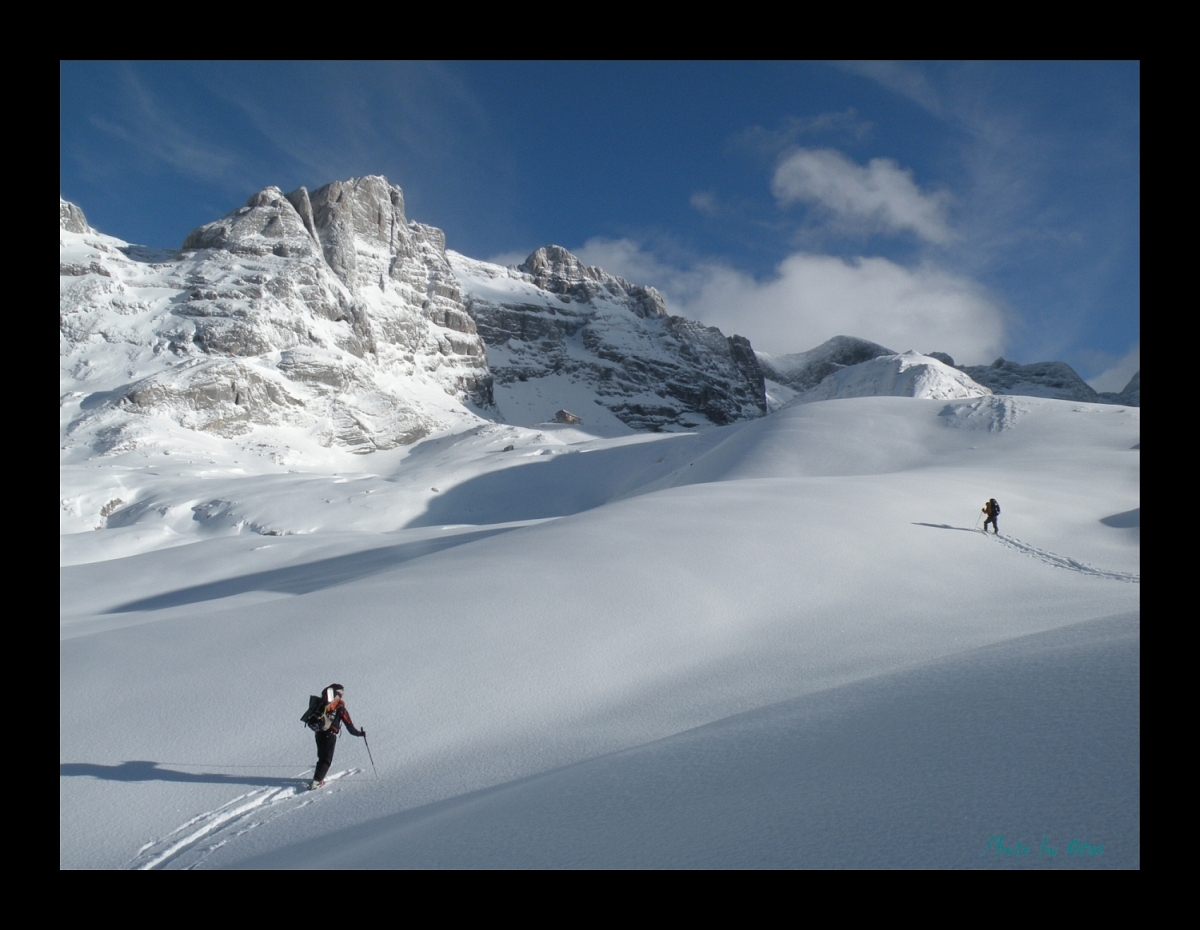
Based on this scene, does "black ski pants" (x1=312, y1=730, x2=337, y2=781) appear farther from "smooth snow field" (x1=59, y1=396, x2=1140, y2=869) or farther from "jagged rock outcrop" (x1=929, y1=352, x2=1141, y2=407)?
"jagged rock outcrop" (x1=929, y1=352, x2=1141, y2=407)

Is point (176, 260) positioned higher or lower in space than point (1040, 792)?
higher

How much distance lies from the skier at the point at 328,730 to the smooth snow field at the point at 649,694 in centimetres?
17

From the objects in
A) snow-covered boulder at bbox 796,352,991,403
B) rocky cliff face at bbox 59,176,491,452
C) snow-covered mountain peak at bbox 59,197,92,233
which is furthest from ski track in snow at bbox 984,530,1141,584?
snow-covered mountain peak at bbox 59,197,92,233

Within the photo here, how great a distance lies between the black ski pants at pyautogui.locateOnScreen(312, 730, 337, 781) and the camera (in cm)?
602

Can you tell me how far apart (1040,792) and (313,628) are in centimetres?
852

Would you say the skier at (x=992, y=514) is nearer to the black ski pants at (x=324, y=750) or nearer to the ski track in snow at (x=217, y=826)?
the black ski pants at (x=324, y=750)

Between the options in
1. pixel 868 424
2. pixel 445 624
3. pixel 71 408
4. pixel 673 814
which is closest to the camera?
pixel 673 814

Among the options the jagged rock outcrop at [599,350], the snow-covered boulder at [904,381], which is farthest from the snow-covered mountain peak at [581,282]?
the snow-covered boulder at [904,381]

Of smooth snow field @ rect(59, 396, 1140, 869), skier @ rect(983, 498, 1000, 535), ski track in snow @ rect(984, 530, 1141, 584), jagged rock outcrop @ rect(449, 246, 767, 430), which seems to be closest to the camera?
smooth snow field @ rect(59, 396, 1140, 869)

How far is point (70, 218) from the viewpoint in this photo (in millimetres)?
104438

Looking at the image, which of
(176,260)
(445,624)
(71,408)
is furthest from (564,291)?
(445,624)

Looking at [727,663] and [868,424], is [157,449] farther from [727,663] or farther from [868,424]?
[727,663]

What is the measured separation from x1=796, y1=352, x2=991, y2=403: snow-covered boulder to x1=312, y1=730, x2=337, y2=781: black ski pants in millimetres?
92895

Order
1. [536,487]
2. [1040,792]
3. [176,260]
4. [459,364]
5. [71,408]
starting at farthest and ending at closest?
[459,364] → [176,260] → [71,408] → [536,487] → [1040,792]
